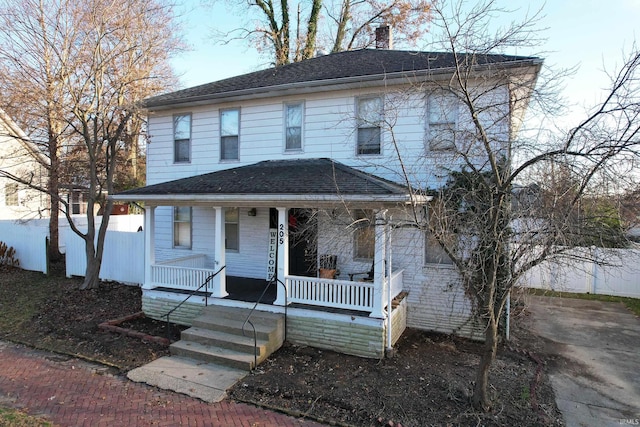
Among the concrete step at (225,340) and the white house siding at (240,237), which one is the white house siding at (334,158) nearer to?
the white house siding at (240,237)

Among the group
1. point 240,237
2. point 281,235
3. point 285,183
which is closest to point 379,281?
point 281,235

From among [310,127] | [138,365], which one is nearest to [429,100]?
[310,127]

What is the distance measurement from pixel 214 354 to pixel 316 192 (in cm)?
351

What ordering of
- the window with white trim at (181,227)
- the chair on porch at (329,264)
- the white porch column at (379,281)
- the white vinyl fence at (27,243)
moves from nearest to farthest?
the white porch column at (379,281) → the chair on porch at (329,264) → the window with white trim at (181,227) → the white vinyl fence at (27,243)

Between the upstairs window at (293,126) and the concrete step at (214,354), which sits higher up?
the upstairs window at (293,126)

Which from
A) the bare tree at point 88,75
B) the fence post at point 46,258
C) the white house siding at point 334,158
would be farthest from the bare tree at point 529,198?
the fence post at point 46,258

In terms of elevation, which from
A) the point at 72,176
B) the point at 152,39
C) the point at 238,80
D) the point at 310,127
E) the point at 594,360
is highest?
the point at 152,39

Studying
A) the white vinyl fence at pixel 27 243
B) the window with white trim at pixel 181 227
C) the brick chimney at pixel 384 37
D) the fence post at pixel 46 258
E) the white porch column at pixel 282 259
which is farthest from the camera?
the white vinyl fence at pixel 27 243

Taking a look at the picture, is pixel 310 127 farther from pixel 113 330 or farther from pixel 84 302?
pixel 84 302

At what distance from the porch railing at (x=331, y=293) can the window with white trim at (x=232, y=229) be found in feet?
11.5

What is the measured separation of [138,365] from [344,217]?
4.60m

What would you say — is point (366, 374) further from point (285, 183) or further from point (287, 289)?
point (285, 183)

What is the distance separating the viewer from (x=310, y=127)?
391 inches

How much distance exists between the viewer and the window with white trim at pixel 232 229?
35.9ft
